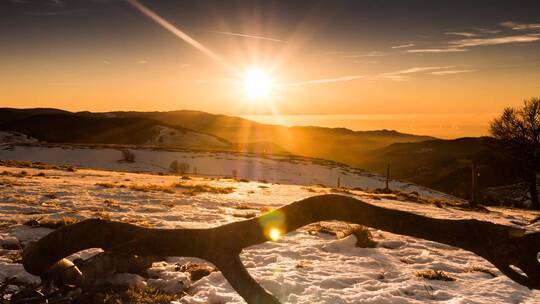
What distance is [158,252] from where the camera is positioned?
3.51m

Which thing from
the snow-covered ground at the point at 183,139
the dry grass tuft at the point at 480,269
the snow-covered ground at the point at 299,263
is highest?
the snow-covered ground at the point at 183,139

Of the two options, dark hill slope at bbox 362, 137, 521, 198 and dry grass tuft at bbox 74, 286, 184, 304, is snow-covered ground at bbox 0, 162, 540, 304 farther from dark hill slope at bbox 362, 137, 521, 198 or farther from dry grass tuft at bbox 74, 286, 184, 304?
dark hill slope at bbox 362, 137, 521, 198

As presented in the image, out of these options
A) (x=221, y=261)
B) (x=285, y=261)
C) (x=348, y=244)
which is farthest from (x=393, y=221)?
(x=348, y=244)

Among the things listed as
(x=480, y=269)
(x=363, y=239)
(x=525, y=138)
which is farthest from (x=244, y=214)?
(x=525, y=138)

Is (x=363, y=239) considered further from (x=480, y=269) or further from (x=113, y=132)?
(x=113, y=132)

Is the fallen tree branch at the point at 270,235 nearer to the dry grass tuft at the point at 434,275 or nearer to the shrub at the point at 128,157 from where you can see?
the dry grass tuft at the point at 434,275

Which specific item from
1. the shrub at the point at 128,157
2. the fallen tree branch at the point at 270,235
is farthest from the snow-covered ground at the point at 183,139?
the fallen tree branch at the point at 270,235

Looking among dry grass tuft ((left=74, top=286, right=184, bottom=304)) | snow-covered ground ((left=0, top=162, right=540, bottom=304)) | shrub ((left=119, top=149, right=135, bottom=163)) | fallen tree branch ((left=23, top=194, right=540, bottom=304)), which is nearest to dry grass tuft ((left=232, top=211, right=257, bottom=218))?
snow-covered ground ((left=0, top=162, right=540, bottom=304))

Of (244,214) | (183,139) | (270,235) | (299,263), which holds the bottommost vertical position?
(244,214)

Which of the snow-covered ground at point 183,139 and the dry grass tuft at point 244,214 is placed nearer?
the dry grass tuft at point 244,214

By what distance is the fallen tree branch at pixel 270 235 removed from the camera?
2820 millimetres

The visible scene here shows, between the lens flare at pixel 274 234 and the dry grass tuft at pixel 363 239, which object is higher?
the lens flare at pixel 274 234

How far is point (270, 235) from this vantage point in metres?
3.20

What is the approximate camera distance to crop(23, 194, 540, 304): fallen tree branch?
2.82 metres
